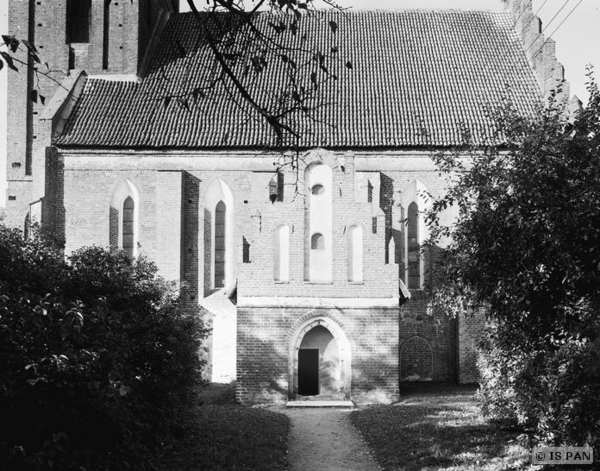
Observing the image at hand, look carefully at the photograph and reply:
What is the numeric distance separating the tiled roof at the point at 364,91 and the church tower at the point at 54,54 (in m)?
0.81

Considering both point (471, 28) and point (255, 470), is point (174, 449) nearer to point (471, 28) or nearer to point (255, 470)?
point (255, 470)

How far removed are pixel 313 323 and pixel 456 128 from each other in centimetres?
965

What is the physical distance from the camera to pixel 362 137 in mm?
25891

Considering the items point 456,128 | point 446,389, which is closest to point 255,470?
point 446,389

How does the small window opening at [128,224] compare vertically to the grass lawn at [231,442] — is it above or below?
above

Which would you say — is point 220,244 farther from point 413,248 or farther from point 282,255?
point 413,248

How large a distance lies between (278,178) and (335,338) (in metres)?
5.39

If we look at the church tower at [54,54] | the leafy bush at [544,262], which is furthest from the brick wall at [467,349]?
the church tower at [54,54]

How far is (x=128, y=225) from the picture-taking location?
26.5m

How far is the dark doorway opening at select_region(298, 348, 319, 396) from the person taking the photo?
21188mm

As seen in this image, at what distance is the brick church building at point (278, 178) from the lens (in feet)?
68.2

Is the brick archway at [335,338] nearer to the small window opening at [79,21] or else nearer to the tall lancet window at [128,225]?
the tall lancet window at [128,225]

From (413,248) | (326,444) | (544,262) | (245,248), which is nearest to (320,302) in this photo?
(245,248)

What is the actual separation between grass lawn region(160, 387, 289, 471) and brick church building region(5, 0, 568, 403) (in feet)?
11.2
